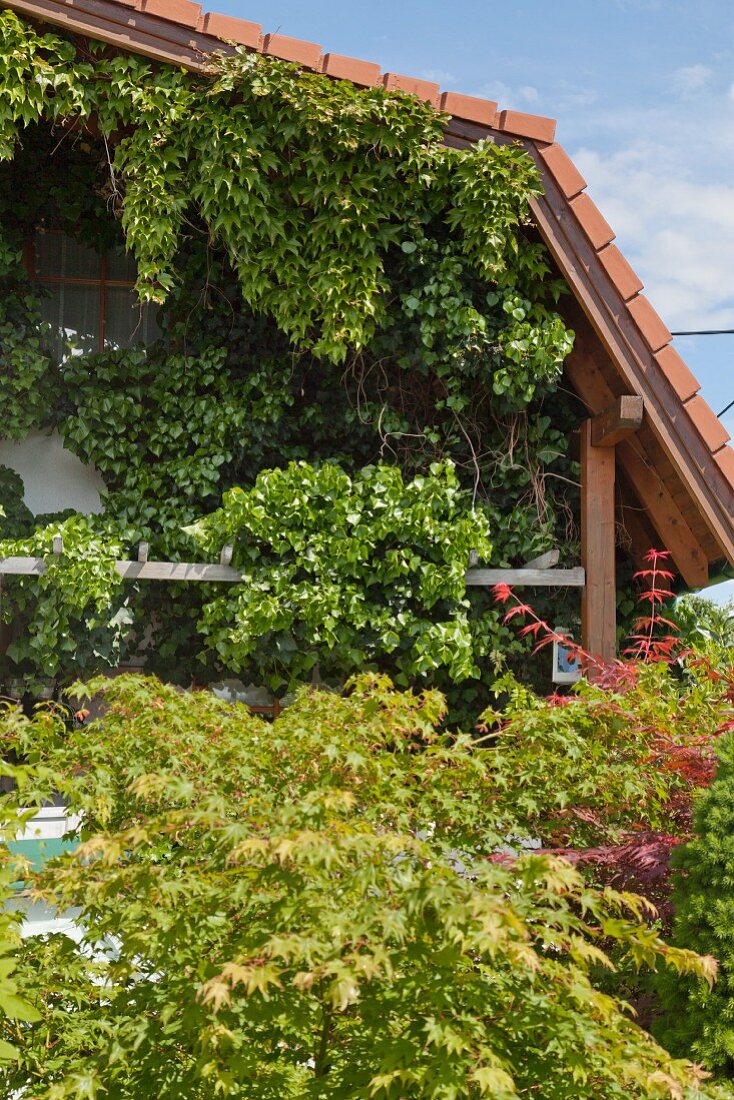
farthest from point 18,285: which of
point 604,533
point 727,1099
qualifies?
point 727,1099

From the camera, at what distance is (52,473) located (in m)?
7.41

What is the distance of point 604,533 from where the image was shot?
6613mm

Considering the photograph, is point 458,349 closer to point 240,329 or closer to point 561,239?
point 561,239

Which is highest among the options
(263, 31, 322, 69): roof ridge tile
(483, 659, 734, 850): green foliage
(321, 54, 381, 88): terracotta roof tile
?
(263, 31, 322, 69): roof ridge tile

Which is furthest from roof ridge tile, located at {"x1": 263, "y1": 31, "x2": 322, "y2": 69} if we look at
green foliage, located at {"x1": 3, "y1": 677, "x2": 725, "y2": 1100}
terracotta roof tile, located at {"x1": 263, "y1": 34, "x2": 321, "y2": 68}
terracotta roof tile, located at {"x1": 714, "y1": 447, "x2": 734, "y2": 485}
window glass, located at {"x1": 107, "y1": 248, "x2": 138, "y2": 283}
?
green foliage, located at {"x1": 3, "y1": 677, "x2": 725, "y2": 1100}

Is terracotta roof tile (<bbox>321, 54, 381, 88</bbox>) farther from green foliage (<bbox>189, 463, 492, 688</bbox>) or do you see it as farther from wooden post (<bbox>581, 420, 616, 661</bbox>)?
wooden post (<bbox>581, 420, 616, 661</bbox>)

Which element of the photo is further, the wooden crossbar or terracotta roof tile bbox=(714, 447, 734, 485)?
the wooden crossbar

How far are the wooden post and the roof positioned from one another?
1.43 ft

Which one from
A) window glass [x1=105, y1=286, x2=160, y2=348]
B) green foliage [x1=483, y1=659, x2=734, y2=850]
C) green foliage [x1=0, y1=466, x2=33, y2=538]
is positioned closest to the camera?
green foliage [x1=483, y1=659, x2=734, y2=850]

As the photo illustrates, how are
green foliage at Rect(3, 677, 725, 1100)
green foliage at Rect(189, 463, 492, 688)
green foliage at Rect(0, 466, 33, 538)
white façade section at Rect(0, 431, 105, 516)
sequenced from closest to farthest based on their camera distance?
1. green foliage at Rect(3, 677, 725, 1100)
2. green foliage at Rect(189, 463, 492, 688)
3. green foliage at Rect(0, 466, 33, 538)
4. white façade section at Rect(0, 431, 105, 516)

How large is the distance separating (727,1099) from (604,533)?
A: 13.6 ft

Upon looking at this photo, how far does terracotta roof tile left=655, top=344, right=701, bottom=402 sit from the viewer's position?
620 centimetres

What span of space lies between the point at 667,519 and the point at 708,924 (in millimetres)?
3753

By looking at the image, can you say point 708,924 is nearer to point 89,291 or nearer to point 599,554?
point 599,554
